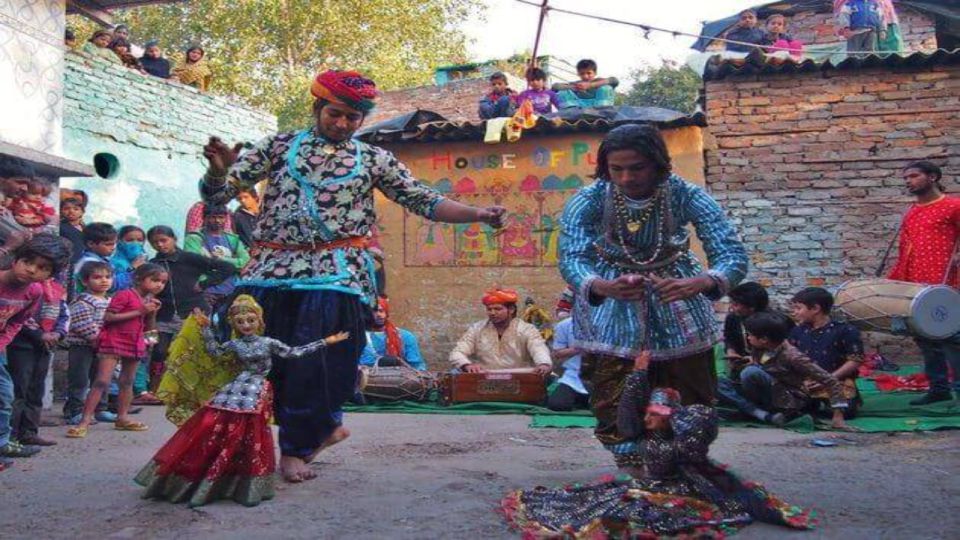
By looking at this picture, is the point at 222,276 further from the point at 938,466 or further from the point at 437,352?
the point at 938,466

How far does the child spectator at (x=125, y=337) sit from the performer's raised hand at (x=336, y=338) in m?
2.83

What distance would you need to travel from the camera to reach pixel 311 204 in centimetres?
441

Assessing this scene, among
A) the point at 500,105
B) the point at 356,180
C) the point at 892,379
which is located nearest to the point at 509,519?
the point at 356,180

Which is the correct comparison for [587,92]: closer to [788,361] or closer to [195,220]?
[195,220]

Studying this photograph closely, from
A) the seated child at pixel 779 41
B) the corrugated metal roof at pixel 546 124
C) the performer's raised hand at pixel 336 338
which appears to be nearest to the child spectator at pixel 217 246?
the corrugated metal roof at pixel 546 124

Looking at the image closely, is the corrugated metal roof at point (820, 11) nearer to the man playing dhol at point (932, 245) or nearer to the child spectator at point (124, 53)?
the man playing dhol at point (932, 245)

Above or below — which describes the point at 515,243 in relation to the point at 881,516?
above

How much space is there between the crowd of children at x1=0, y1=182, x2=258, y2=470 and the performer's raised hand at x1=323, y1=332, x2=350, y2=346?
1.28 metres

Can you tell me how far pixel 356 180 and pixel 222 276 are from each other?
4438 mm

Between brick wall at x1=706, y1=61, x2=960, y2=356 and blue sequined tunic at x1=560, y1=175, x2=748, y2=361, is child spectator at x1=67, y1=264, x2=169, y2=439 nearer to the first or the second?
blue sequined tunic at x1=560, y1=175, x2=748, y2=361

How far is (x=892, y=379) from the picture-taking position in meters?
9.30

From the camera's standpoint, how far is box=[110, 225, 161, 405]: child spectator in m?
8.30

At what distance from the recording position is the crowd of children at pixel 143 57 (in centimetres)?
1298

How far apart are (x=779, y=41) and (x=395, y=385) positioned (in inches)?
297
